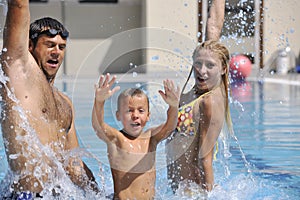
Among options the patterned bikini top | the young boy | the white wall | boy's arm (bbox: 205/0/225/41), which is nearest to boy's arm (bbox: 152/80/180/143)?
the young boy

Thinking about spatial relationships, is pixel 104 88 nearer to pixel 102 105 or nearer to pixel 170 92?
pixel 102 105

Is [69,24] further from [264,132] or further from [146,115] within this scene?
[146,115]

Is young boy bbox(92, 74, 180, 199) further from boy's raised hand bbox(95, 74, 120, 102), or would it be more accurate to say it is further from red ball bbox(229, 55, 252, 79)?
red ball bbox(229, 55, 252, 79)

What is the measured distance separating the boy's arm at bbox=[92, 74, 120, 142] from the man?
20 cm

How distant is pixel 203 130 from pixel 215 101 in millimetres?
192

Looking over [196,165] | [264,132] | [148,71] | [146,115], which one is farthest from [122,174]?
[148,71]

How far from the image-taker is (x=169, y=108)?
3064mm

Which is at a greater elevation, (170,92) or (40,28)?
(40,28)

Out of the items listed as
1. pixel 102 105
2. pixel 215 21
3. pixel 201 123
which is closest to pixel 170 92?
pixel 102 105

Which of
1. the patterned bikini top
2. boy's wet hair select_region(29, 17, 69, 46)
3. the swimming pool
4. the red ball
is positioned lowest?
the swimming pool

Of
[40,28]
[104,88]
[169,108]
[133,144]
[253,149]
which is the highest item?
[40,28]

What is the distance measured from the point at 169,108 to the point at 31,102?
73cm

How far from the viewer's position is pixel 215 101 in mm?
3535

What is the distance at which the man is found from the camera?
8.68ft
